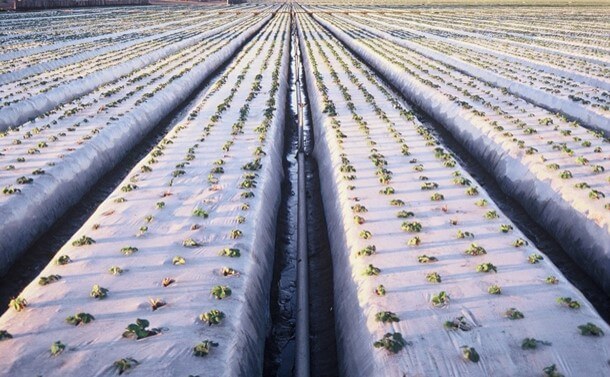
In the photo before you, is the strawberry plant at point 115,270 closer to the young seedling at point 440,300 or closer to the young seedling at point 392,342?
the young seedling at point 392,342

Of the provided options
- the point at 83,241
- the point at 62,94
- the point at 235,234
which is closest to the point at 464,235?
the point at 235,234

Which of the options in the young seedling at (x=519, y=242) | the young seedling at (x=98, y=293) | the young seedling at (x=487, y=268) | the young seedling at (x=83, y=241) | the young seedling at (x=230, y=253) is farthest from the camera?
the young seedling at (x=83, y=241)

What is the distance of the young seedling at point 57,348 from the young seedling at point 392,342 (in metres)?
3.94

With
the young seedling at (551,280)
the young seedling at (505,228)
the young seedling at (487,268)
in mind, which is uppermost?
the young seedling at (505,228)

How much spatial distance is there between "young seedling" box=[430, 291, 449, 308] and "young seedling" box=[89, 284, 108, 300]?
4.81 m

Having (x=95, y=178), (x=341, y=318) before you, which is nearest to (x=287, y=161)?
(x=95, y=178)

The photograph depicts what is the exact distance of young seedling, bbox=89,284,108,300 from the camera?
6910mm

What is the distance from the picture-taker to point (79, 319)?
6.38 meters

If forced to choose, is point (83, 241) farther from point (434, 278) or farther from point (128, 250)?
point (434, 278)

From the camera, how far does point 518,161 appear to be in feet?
39.3

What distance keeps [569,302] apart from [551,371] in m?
1.56

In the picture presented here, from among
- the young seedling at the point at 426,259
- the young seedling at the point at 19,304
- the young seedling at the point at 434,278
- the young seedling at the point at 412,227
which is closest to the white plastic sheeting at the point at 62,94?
the young seedling at the point at 19,304

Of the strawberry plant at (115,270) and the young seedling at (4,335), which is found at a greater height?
the strawberry plant at (115,270)

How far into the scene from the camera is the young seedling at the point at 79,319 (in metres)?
6.35
